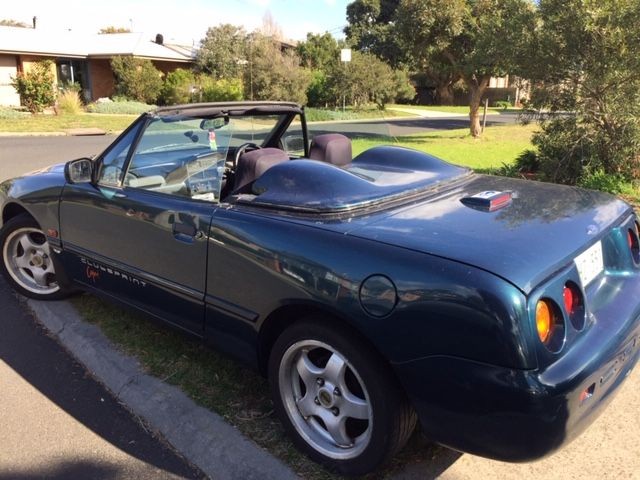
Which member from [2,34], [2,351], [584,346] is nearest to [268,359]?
[584,346]

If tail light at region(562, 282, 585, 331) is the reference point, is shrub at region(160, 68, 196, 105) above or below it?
above

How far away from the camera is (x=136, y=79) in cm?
3047

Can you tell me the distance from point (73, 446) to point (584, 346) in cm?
239

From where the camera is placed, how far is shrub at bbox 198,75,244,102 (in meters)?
28.8

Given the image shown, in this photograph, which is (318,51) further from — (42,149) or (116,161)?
(116,161)

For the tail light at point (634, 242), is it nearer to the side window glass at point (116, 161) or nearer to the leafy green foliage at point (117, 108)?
the side window glass at point (116, 161)

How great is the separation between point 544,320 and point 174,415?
1924mm

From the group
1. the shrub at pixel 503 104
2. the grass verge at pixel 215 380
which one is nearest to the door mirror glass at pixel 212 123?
the grass verge at pixel 215 380

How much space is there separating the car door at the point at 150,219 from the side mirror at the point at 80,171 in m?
0.05

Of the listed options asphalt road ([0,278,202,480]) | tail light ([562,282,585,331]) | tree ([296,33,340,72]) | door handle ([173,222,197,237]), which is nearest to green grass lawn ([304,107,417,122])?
tree ([296,33,340,72])

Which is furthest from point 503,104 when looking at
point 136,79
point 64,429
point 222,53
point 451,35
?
point 64,429

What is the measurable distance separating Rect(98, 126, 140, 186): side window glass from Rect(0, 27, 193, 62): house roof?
2970 cm

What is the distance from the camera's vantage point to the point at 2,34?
30875 mm

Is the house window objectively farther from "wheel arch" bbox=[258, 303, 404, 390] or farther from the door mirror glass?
"wheel arch" bbox=[258, 303, 404, 390]
